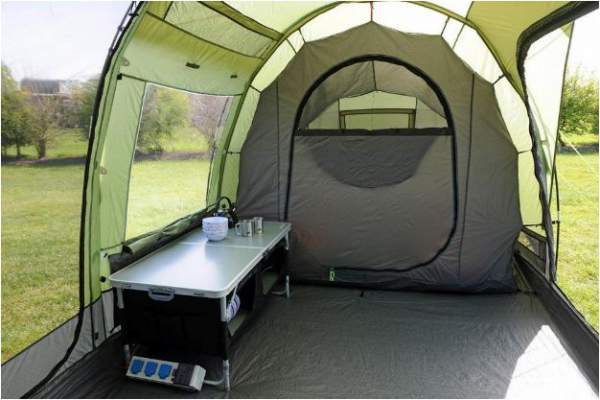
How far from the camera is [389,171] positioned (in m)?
3.02

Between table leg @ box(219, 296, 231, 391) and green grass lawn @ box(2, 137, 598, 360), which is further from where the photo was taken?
table leg @ box(219, 296, 231, 391)

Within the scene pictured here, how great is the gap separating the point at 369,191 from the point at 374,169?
0.17 meters

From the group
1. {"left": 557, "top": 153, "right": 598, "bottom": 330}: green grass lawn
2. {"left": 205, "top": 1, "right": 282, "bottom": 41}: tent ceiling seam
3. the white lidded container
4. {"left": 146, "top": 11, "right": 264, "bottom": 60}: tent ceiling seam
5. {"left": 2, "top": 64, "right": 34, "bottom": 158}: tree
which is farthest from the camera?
{"left": 557, "top": 153, "right": 598, "bottom": 330}: green grass lawn

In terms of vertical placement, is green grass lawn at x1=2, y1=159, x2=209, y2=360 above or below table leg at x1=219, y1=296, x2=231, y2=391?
above

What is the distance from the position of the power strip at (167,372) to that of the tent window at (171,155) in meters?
0.67

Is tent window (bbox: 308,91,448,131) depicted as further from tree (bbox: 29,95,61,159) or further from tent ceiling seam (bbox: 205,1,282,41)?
tree (bbox: 29,95,61,159)

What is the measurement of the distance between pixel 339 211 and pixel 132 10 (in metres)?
1.97

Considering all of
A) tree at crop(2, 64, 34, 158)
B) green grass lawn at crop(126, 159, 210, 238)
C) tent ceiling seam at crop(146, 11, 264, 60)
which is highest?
tent ceiling seam at crop(146, 11, 264, 60)

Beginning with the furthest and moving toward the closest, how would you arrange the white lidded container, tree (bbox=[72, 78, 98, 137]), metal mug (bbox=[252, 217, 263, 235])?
1. metal mug (bbox=[252, 217, 263, 235])
2. the white lidded container
3. tree (bbox=[72, 78, 98, 137])

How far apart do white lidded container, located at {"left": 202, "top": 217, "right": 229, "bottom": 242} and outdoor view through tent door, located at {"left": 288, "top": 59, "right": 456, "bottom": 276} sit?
0.78 metres

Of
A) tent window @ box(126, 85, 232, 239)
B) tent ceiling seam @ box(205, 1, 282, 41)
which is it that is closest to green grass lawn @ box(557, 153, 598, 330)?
tent ceiling seam @ box(205, 1, 282, 41)

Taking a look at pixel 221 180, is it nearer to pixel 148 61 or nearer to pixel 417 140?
pixel 148 61

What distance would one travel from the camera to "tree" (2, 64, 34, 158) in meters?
1.47

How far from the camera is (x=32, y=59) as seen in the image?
155 cm
